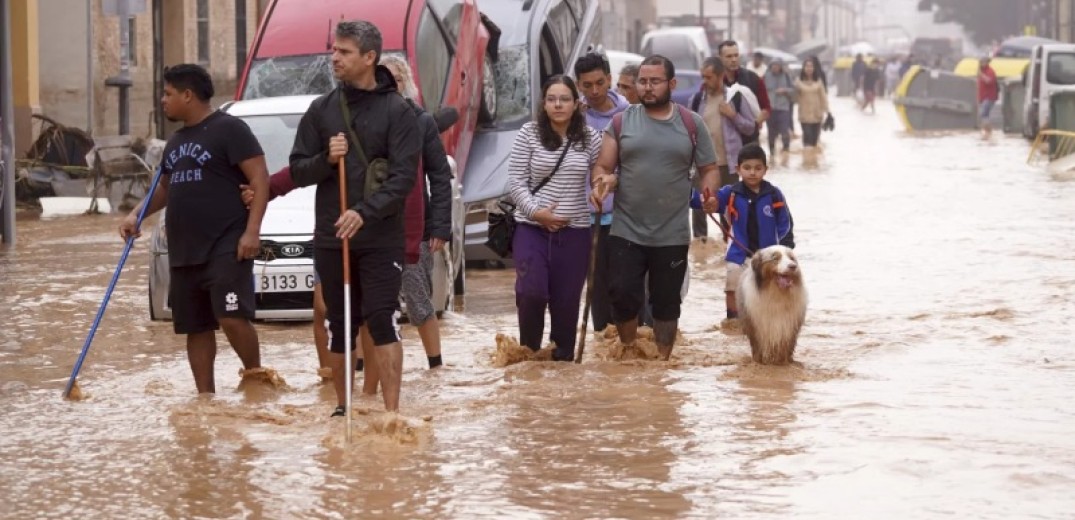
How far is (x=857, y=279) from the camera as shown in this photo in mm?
15445

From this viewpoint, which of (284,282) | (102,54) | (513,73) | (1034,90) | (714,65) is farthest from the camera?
(1034,90)

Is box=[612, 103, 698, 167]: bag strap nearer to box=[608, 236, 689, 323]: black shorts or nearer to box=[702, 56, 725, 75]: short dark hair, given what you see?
box=[608, 236, 689, 323]: black shorts

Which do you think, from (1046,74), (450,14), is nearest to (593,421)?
(450,14)

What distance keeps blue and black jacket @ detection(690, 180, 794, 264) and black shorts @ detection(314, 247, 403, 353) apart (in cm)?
348

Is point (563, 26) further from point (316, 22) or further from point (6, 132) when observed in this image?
point (6, 132)

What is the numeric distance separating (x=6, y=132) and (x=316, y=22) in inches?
146

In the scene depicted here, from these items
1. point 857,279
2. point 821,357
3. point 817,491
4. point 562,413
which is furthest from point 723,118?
point 817,491

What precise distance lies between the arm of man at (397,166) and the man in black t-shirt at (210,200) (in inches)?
33.8

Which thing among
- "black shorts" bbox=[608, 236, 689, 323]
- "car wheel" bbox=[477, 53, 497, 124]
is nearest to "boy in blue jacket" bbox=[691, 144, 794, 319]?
"black shorts" bbox=[608, 236, 689, 323]

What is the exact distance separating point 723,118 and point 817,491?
912cm

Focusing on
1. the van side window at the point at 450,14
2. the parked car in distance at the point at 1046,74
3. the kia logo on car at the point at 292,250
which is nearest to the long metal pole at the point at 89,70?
the van side window at the point at 450,14

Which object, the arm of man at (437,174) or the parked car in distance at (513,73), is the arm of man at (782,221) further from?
the parked car in distance at (513,73)

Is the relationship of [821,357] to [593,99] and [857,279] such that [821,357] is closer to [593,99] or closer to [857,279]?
[593,99]

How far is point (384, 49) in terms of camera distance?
626 inches
